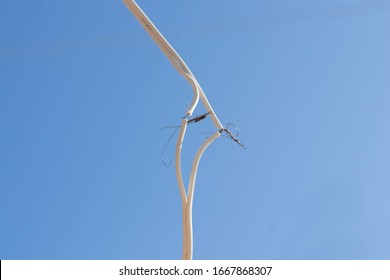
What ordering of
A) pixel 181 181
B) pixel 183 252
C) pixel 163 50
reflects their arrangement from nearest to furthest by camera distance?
pixel 183 252 < pixel 181 181 < pixel 163 50

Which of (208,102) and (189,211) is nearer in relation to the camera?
(189,211)

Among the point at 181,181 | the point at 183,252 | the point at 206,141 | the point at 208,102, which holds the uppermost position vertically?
the point at 208,102

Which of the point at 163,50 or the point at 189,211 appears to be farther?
the point at 163,50

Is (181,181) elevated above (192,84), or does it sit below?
below

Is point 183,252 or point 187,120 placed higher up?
point 187,120
